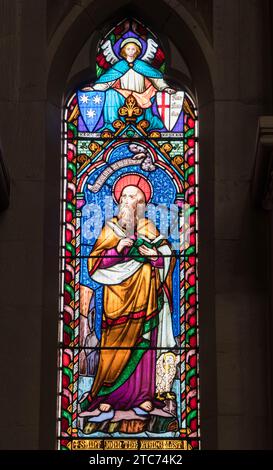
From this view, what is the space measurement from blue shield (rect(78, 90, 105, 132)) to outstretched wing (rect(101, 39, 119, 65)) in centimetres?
34

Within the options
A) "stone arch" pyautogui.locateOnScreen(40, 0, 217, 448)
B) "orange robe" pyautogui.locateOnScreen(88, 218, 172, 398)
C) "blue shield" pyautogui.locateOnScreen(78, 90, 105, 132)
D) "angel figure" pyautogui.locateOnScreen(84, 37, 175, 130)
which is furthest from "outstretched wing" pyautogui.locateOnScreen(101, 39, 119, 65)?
"orange robe" pyautogui.locateOnScreen(88, 218, 172, 398)

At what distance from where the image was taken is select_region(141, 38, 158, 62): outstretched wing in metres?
18.3
